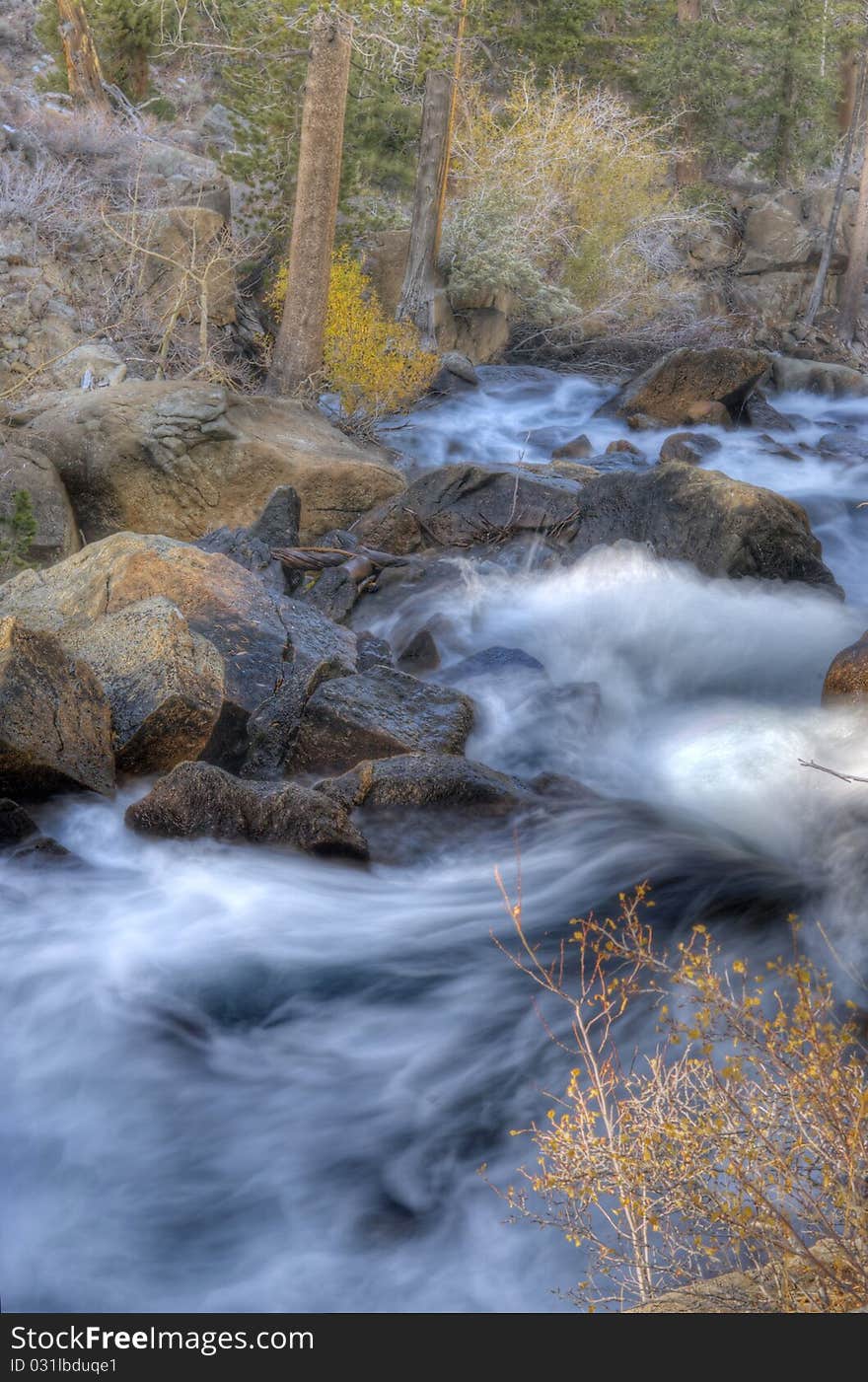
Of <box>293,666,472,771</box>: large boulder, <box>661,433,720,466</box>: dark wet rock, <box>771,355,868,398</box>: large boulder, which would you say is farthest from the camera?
<box>771,355,868,398</box>: large boulder

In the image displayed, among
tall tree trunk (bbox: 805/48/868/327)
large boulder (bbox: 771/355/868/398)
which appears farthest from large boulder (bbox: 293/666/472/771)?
tall tree trunk (bbox: 805/48/868/327)

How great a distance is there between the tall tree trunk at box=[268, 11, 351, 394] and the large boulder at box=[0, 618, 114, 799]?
8.70 metres

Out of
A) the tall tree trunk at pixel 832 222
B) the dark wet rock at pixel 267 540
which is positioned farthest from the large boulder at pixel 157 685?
the tall tree trunk at pixel 832 222

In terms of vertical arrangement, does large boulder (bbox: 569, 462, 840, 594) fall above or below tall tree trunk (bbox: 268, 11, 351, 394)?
below

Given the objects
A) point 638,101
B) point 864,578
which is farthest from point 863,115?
point 864,578

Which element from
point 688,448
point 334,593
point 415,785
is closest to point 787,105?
point 688,448

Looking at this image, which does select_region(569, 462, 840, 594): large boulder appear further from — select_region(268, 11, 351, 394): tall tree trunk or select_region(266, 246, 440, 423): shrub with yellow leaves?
select_region(268, 11, 351, 394): tall tree trunk

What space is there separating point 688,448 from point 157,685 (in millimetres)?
9233

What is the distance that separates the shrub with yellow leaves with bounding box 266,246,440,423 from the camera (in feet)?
46.8

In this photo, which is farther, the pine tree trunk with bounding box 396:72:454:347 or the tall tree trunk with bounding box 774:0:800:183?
the tall tree trunk with bounding box 774:0:800:183

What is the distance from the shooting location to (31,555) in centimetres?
974

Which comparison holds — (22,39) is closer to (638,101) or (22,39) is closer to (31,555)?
(638,101)

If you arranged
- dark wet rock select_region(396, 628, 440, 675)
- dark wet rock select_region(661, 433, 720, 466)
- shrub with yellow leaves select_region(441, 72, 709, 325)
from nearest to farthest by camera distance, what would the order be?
dark wet rock select_region(396, 628, 440, 675) < dark wet rock select_region(661, 433, 720, 466) < shrub with yellow leaves select_region(441, 72, 709, 325)

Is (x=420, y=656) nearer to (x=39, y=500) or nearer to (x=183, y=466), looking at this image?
(x=183, y=466)
